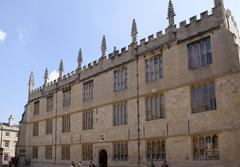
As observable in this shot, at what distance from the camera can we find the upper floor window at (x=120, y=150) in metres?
22.2

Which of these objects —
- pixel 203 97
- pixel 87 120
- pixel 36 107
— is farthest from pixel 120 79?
pixel 36 107

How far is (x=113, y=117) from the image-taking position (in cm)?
2388

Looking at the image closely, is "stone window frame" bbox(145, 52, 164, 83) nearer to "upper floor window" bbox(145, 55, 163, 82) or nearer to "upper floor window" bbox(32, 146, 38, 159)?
"upper floor window" bbox(145, 55, 163, 82)

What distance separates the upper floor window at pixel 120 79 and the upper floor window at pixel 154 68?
2.43 m

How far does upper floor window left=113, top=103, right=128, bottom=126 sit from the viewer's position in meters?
22.8

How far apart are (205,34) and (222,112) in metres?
4.84

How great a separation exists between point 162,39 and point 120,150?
28.9 ft

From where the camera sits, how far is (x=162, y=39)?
68.6 ft

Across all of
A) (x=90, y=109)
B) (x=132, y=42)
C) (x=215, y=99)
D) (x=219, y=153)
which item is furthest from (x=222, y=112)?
(x=90, y=109)

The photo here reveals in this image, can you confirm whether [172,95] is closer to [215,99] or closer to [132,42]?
[215,99]

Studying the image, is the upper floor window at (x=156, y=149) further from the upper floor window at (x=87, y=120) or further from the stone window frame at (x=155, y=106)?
the upper floor window at (x=87, y=120)

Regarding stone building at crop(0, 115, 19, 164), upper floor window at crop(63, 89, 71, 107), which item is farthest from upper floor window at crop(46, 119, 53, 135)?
stone building at crop(0, 115, 19, 164)

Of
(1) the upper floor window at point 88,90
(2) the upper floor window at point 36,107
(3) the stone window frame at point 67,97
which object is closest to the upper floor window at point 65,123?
(3) the stone window frame at point 67,97

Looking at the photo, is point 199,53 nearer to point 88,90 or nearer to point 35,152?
point 88,90
